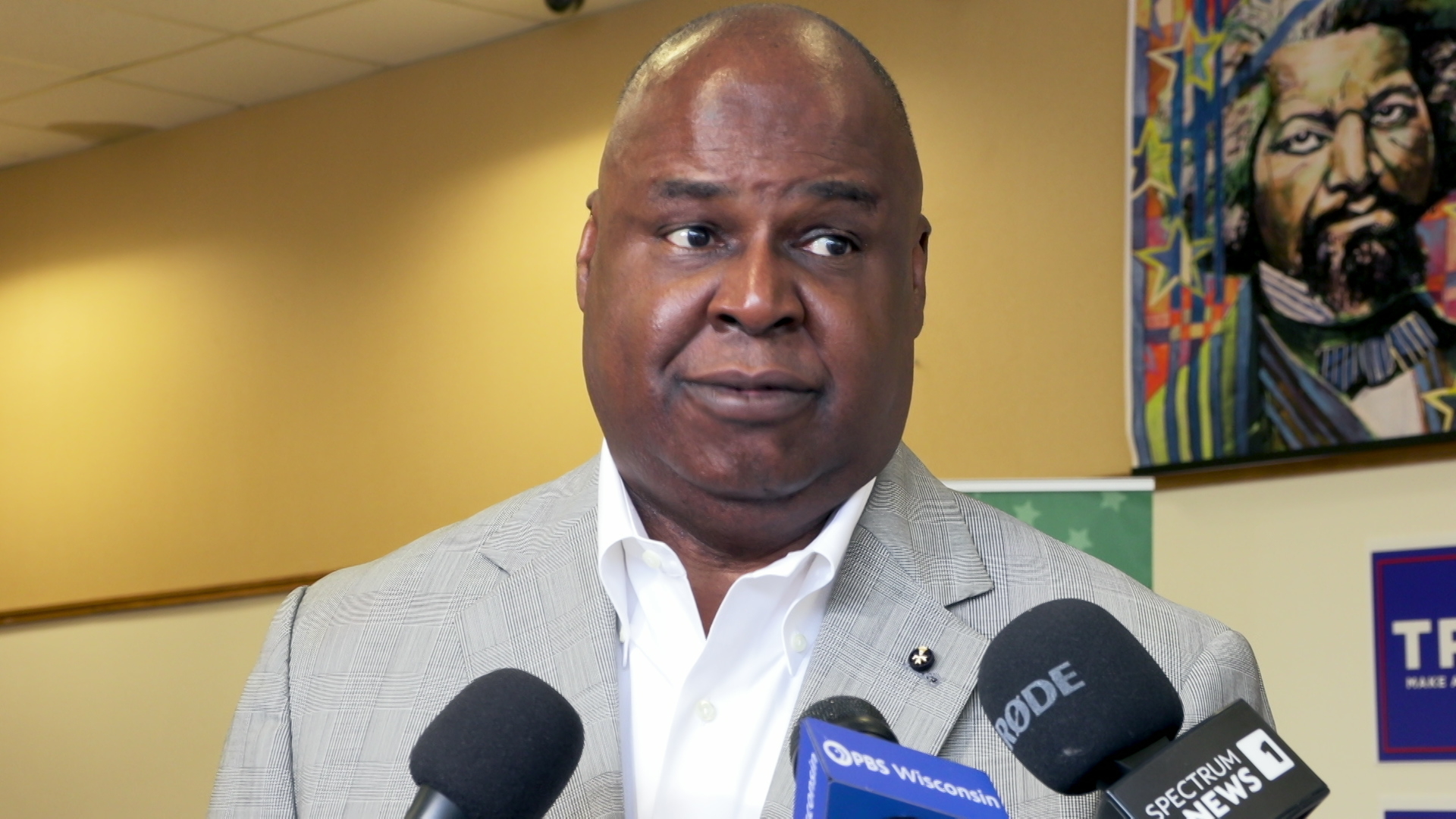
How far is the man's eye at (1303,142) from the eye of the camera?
11.2 ft

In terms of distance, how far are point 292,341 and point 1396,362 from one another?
14.0 feet

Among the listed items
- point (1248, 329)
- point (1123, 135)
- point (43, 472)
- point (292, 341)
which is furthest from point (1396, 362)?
point (43, 472)

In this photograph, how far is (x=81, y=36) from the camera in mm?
5477

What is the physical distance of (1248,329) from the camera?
11.5ft

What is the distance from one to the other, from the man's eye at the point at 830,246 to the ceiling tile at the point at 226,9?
4284mm

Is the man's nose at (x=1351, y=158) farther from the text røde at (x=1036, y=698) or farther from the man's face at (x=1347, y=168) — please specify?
the text røde at (x=1036, y=698)

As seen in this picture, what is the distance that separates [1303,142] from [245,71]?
4077mm

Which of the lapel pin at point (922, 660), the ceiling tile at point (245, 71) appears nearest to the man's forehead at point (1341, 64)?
the lapel pin at point (922, 660)

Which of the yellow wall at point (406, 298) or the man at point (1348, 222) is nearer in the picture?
the man at point (1348, 222)

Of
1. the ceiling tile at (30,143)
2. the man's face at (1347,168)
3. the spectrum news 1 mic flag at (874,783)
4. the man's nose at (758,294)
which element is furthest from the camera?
the ceiling tile at (30,143)

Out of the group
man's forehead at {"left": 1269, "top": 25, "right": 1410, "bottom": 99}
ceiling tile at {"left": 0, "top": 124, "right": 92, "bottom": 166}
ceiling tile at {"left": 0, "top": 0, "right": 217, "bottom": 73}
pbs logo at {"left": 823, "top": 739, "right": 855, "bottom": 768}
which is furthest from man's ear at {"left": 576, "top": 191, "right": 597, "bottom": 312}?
ceiling tile at {"left": 0, "top": 124, "right": 92, "bottom": 166}

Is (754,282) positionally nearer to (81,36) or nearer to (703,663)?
(703,663)

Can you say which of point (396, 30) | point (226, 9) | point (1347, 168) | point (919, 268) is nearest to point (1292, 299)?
point (1347, 168)

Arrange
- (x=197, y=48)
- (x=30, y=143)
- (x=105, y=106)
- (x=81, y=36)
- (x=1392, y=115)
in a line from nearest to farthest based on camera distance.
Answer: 1. (x=1392, y=115)
2. (x=81, y=36)
3. (x=197, y=48)
4. (x=105, y=106)
5. (x=30, y=143)
